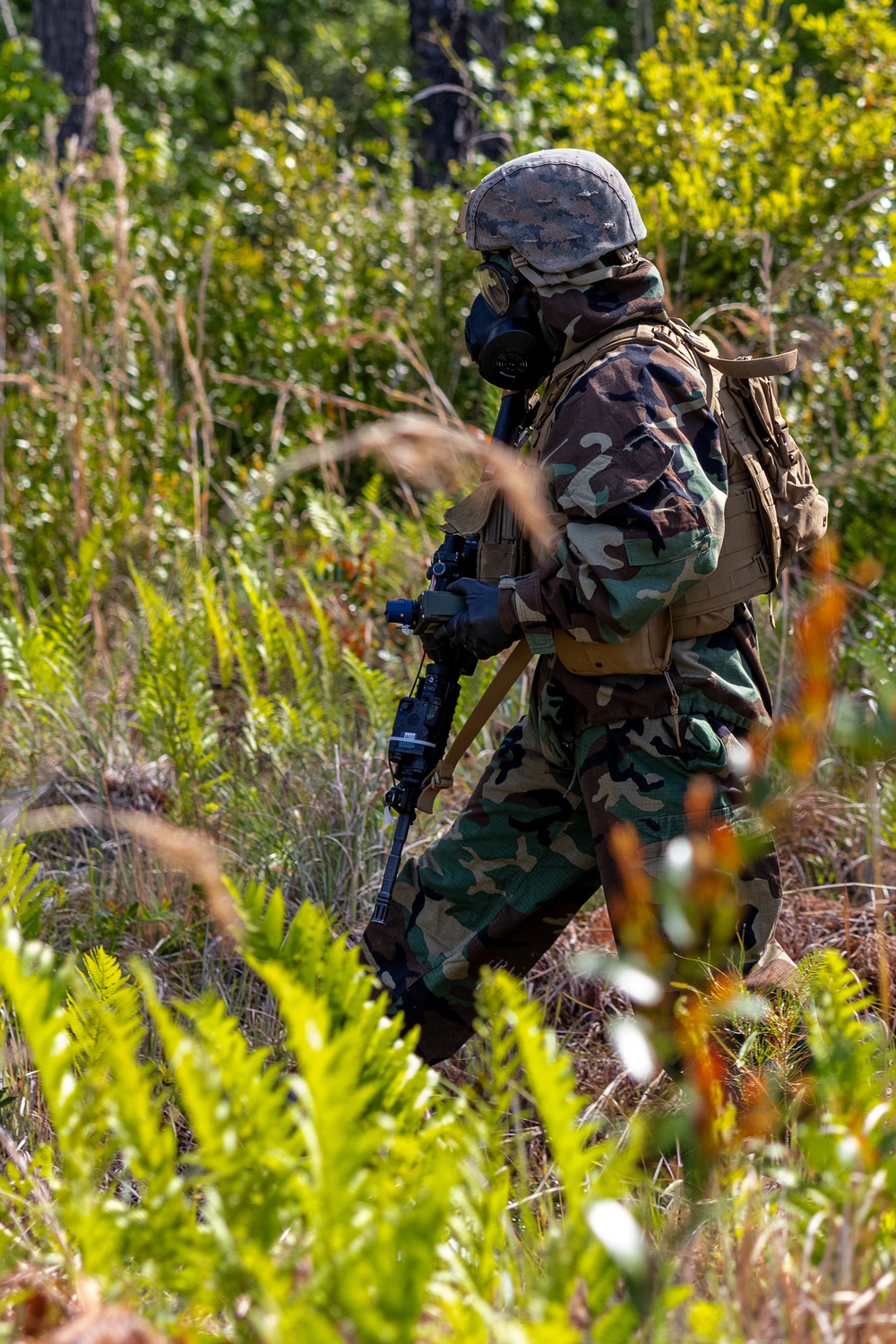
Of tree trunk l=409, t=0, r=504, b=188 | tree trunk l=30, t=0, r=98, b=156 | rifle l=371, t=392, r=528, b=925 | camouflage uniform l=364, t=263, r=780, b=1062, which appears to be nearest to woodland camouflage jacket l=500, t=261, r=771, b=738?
camouflage uniform l=364, t=263, r=780, b=1062

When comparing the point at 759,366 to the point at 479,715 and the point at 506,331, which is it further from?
the point at 479,715

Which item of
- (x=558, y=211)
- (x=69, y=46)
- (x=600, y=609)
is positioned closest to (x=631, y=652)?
(x=600, y=609)

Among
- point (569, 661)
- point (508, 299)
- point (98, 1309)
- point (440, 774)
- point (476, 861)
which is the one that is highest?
point (508, 299)

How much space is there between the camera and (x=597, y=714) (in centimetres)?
213

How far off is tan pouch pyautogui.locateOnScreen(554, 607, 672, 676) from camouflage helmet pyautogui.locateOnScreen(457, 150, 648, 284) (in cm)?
63

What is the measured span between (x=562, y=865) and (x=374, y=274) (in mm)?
3897

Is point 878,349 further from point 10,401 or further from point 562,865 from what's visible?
point 10,401

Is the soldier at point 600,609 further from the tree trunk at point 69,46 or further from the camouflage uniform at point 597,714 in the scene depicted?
the tree trunk at point 69,46

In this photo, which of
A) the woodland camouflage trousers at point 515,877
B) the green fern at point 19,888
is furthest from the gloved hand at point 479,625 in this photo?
the green fern at point 19,888

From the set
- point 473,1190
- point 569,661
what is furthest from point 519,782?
point 473,1190

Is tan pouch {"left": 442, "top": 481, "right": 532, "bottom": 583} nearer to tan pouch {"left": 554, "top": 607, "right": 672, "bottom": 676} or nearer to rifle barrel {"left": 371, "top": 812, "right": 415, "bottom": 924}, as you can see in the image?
tan pouch {"left": 554, "top": 607, "right": 672, "bottom": 676}

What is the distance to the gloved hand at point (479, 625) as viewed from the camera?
6.85ft

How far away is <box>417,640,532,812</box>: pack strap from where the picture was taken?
7.46 feet

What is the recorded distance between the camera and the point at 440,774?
7.67 ft
